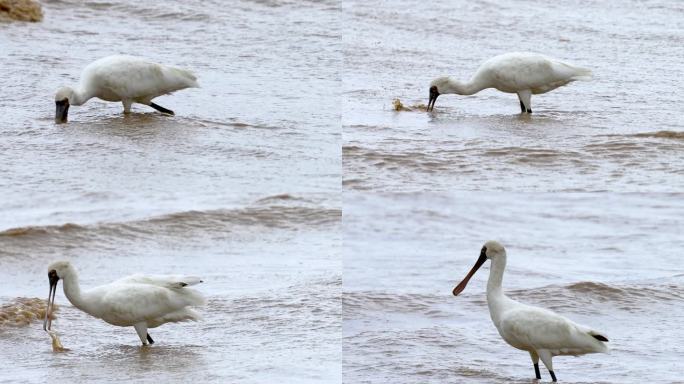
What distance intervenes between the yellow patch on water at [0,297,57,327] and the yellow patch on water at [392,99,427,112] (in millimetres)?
3421

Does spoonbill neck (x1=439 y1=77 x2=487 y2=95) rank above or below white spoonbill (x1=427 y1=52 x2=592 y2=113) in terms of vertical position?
below

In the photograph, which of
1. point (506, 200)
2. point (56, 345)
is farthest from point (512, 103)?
point (56, 345)

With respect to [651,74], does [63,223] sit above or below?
below

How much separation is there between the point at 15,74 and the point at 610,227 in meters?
5.66

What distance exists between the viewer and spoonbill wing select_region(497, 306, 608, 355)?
25.3ft

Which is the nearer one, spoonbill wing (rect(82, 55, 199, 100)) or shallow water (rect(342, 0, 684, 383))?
shallow water (rect(342, 0, 684, 383))

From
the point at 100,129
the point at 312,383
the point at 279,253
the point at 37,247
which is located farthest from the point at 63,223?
the point at 312,383

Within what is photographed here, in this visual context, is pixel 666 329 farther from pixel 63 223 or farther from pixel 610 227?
pixel 63 223

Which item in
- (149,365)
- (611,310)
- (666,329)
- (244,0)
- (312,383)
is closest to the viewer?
(312,383)

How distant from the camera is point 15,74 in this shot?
11.1 m

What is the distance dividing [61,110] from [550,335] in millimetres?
4244

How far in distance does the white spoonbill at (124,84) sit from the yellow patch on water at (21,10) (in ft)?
11.9

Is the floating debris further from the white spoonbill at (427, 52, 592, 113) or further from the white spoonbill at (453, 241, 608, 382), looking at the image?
the white spoonbill at (427, 52, 592, 113)

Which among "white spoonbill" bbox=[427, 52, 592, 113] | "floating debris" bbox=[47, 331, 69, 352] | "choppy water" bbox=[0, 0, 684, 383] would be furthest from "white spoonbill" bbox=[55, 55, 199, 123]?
"floating debris" bbox=[47, 331, 69, 352]
